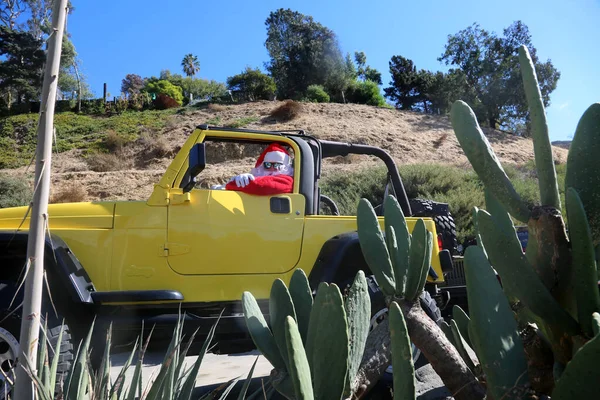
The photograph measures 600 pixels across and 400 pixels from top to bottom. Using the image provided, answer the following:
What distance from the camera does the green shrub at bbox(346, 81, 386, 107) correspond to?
42.2 metres

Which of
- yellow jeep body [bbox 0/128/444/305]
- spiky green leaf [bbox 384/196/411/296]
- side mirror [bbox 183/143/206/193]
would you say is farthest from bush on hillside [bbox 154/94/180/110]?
spiky green leaf [bbox 384/196/411/296]

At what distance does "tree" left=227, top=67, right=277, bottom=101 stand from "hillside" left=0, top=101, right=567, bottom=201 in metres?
3.53

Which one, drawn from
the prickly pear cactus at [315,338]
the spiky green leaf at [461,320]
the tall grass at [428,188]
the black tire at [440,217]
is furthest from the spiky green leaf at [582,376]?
the tall grass at [428,188]

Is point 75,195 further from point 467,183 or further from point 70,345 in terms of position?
point 70,345

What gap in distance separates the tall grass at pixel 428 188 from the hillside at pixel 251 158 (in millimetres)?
5594

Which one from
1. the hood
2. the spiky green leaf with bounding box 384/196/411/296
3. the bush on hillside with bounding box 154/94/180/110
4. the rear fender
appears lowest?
the rear fender

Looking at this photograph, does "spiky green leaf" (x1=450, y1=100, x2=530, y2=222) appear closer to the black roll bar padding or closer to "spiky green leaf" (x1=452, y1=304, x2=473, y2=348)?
"spiky green leaf" (x1=452, y1=304, x2=473, y2=348)

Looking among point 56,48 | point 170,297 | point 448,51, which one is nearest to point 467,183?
point 170,297

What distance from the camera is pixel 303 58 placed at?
153ft

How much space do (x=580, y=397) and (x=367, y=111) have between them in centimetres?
3613

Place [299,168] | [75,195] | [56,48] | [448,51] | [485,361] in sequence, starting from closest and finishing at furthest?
[485,361], [56,48], [299,168], [75,195], [448,51]

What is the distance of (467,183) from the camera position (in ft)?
56.1

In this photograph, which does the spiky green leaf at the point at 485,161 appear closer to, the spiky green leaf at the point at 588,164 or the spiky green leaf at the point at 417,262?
the spiky green leaf at the point at 588,164

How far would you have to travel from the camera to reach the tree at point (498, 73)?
123 ft
